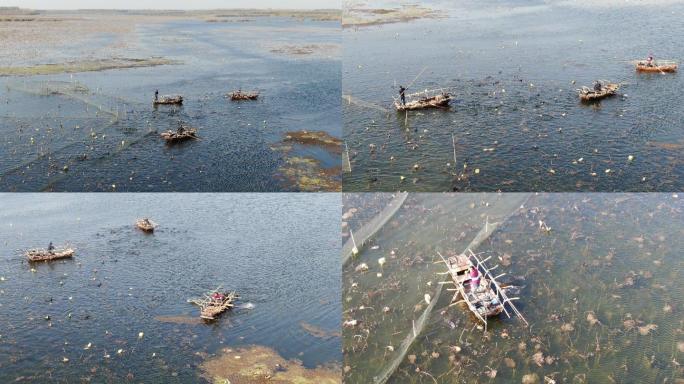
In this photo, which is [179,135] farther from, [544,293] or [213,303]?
[544,293]

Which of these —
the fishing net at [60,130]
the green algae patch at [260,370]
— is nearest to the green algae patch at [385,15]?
the fishing net at [60,130]

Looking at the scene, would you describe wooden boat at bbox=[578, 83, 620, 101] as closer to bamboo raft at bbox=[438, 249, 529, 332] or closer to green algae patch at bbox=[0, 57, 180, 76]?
bamboo raft at bbox=[438, 249, 529, 332]

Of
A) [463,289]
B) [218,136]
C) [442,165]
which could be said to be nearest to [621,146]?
[442,165]

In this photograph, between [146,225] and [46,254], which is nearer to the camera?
[46,254]

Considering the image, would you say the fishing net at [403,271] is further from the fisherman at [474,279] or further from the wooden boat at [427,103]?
the wooden boat at [427,103]

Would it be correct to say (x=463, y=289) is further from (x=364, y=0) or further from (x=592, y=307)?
(x=364, y=0)

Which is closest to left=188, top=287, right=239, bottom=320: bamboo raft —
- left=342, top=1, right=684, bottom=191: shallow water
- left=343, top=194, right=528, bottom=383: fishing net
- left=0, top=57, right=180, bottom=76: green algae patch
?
left=343, top=194, right=528, bottom=383: fishing net

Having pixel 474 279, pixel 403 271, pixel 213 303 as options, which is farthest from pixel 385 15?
pixel 474 279
